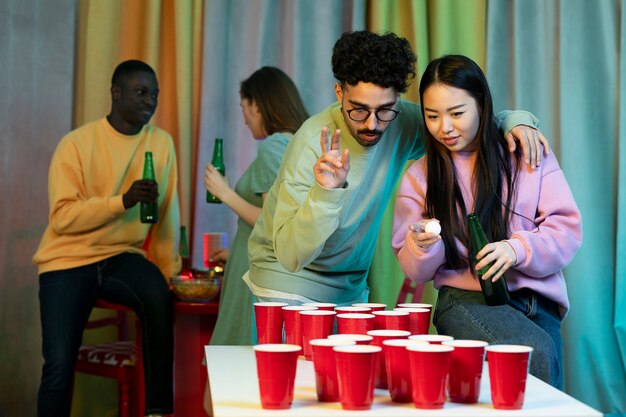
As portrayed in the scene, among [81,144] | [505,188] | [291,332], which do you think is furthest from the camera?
[81,144]

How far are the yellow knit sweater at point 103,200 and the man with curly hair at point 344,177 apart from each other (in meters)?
1.08

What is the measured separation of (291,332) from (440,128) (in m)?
0.63

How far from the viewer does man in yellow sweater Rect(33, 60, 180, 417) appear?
3.06 m

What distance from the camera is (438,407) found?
1245 millimetres

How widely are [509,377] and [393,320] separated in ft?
1.17

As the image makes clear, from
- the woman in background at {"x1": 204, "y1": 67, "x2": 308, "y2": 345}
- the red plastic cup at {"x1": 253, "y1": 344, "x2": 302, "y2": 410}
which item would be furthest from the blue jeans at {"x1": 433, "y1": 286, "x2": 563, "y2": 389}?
the woman in background at {"x1": 204, "y1": 67, "x2": 308, "y2": 345}

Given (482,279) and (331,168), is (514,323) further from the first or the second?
(331,168)

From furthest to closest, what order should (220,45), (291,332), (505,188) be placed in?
(220,45) < (505,188) < (291,332)

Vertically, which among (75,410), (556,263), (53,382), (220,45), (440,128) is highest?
(220,45)

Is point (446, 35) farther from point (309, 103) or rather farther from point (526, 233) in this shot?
point (526, 233)

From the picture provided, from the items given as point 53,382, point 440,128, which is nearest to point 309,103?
point 53,382

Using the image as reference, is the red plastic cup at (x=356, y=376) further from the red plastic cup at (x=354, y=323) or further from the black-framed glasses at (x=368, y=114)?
the black-framed glasses at (x=368, y=114)

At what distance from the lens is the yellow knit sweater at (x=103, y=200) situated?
10.3 feet

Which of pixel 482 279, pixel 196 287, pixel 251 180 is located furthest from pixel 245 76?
pixel 482 279
